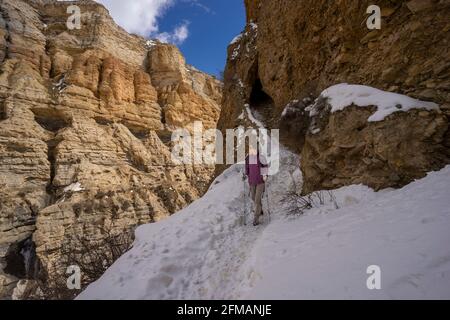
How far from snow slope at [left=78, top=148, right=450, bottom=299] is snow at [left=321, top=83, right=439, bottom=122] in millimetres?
1290

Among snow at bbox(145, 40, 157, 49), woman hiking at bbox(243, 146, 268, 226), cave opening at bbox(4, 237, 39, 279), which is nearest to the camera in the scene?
woman hiking at bbox(243, 146, 268, 226)

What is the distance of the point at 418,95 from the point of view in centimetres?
430

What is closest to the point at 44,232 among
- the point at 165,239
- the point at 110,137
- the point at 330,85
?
the point at 110,137

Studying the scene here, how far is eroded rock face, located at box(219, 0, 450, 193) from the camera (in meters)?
3.92

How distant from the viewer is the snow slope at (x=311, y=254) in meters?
1.99

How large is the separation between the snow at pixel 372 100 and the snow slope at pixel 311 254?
4.23ft

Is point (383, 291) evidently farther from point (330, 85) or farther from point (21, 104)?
point (21, 104)

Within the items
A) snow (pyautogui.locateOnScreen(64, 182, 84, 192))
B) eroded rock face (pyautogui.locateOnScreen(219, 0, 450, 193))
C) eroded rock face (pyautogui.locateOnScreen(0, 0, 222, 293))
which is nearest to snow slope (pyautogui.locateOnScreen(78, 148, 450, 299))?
eroded rock face (pyautogui.locateOnScreen(219, 0, 450, 193))
